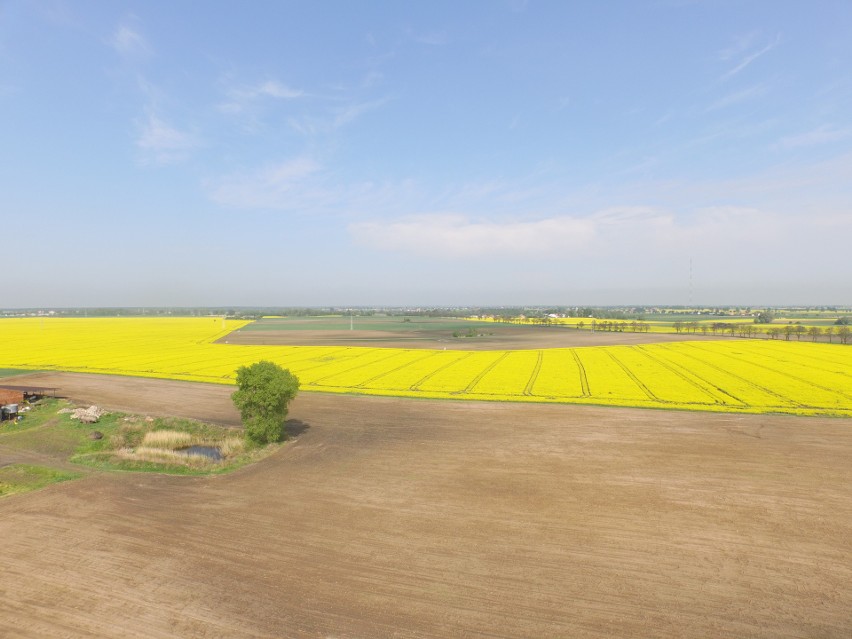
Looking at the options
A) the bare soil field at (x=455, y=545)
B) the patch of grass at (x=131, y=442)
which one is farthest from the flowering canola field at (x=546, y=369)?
the patch of grass at (x=131, y=442)

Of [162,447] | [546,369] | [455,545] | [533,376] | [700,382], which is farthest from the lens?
[546,369]

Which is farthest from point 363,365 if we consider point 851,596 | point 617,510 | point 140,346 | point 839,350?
point 839,350

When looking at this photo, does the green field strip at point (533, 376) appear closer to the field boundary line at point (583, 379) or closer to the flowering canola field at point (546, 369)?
the flowering canola field at point (546, 369)

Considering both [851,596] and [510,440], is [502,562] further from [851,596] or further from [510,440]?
[510,440]

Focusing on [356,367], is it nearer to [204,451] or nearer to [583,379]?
[204,451]

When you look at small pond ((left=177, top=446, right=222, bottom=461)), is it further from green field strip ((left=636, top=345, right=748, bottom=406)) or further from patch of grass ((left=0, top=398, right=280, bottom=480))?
green field strip ((left=636, top=345, right=748, bottom=406))

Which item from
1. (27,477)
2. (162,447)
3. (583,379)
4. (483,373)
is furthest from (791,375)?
(27,477)
